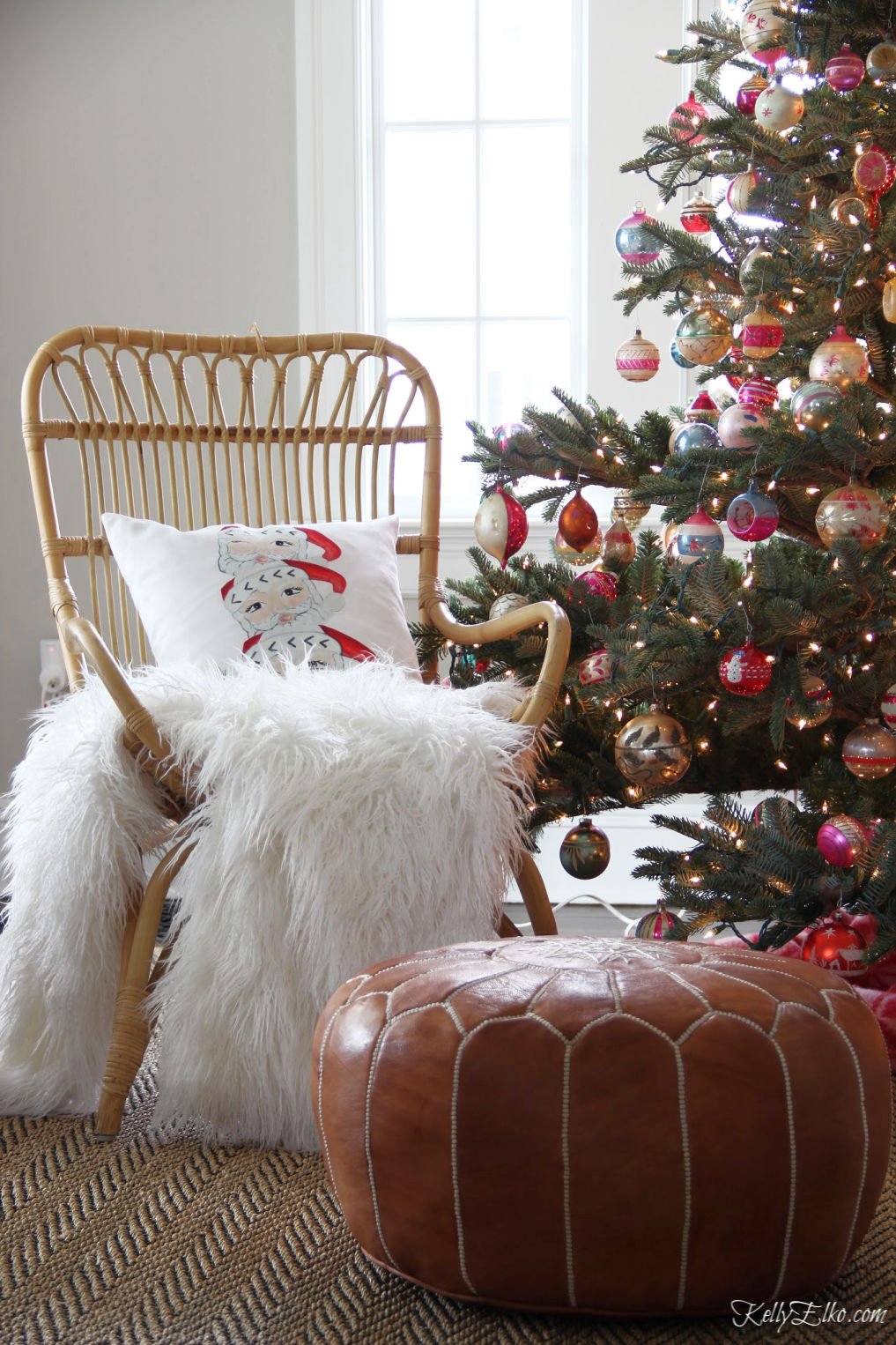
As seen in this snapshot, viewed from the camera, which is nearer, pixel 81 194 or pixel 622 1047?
pixel 622 1047

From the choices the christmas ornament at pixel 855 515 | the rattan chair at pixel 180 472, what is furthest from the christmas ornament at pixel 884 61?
the rattan chair at pixel 180 472

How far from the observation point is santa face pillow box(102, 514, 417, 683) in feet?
5.08

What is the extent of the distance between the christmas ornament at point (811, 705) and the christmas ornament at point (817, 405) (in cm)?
28

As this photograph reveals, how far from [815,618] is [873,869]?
0.29 m

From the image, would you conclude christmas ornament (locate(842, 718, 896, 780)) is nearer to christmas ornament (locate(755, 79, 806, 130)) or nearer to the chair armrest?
the chair armrest

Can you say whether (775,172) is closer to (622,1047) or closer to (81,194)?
(622,1047)

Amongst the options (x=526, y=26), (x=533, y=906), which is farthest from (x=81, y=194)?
(x=533, y=906)

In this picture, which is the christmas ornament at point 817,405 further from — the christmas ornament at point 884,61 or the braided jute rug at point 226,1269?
the braided jute rug at point 226,1269

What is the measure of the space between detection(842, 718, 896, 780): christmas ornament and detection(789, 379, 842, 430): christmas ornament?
1.13 feet

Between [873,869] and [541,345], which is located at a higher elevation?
[541,345]

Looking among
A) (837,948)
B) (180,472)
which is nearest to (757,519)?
(837,948)

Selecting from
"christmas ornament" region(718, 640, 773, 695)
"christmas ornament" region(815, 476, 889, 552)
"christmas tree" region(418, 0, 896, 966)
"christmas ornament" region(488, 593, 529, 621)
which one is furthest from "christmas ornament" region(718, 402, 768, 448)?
"christmas ornament" region(488, 593, 529, 621)

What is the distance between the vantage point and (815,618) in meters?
1.39

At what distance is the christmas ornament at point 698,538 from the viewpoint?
145 cm
